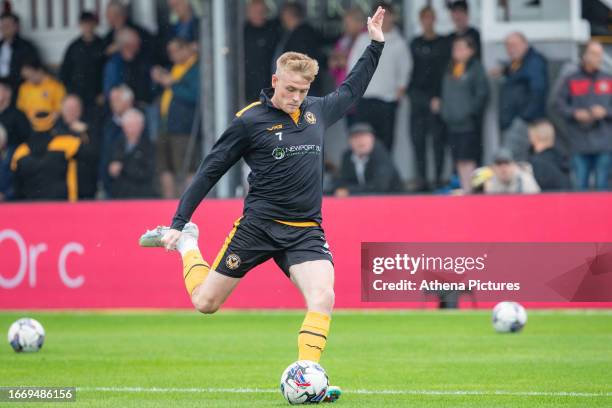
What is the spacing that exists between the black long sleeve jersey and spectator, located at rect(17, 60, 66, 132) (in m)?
11.7

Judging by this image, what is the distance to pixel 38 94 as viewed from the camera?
20.7 m

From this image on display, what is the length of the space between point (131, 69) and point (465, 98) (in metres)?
5.17

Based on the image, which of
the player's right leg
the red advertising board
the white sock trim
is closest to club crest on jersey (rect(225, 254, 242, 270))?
the player's right leg

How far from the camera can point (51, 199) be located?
1900 centimetres

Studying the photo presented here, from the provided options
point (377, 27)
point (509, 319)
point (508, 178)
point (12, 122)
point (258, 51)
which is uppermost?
point (377, 27)

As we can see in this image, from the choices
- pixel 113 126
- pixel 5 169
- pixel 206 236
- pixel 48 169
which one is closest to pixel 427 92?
pixel 206 236

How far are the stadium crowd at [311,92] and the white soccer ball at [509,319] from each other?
324cm

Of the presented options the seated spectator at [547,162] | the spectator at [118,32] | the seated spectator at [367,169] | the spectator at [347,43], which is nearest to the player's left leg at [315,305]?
the seated spectator at [367,169]

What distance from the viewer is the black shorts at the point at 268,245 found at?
903 cm

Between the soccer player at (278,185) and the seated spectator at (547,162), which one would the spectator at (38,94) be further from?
the soccer player at (278,185)

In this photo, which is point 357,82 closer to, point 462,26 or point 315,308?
point 315,308

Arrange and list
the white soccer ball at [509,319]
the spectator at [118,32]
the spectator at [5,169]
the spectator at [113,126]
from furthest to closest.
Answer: the spectator at [118,32], the spectator at [5,169], the spectator at [113,126], the white soccer ball at [509,319]

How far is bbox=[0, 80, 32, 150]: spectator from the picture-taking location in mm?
20391

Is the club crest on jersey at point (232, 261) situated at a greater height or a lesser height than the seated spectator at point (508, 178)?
greater
